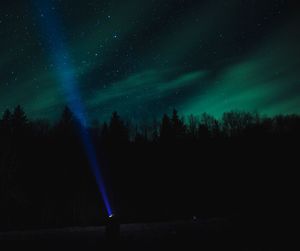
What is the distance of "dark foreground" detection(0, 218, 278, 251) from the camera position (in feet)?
33.0

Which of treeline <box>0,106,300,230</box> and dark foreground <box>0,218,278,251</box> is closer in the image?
dark foreground <box>0,218,278,251</box>

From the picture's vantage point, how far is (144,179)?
114 feet

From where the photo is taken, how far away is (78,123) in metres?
65.5

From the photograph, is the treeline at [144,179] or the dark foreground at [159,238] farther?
the treeline at [144,179]

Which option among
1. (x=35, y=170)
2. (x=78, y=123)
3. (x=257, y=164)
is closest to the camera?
(x=35, y=170)

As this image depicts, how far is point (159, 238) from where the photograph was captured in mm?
11992

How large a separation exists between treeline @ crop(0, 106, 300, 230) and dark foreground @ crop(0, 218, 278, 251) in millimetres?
5857

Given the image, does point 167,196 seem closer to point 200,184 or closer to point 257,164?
point 200,184

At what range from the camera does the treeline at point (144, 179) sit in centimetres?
2338

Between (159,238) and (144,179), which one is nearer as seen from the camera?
(159,238)

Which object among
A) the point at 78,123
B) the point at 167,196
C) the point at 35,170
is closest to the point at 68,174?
the point at 35,170

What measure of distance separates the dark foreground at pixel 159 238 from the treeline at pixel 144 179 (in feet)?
19.2

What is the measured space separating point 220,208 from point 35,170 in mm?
21463

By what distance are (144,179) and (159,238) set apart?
901 inches
